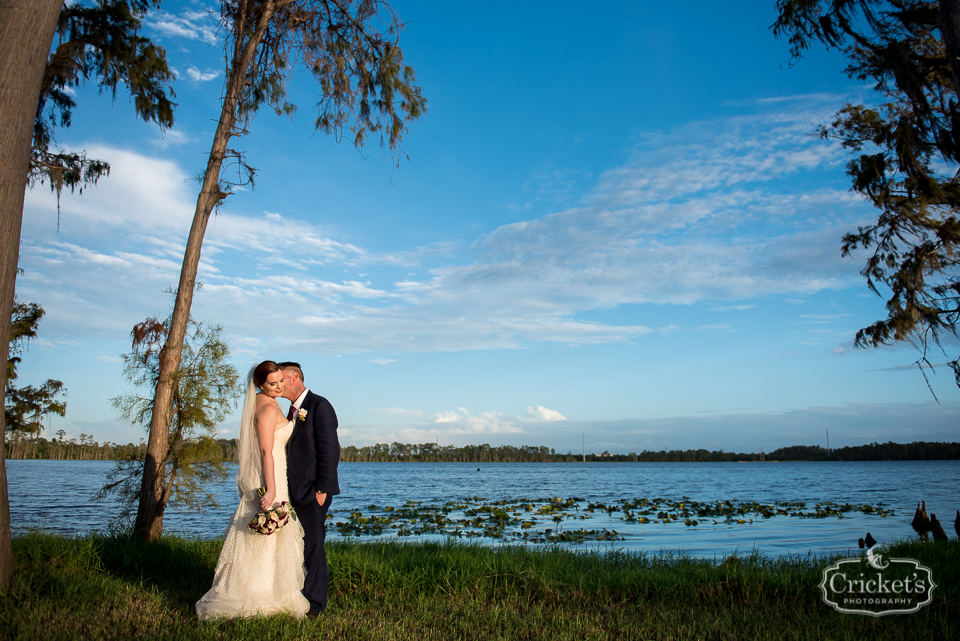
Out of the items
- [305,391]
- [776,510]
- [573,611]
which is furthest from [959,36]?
[776,510]

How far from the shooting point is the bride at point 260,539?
450 centimetres

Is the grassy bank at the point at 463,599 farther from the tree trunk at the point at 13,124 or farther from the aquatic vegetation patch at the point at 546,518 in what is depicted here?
the aquatic vegetation patch at the point at 546,518

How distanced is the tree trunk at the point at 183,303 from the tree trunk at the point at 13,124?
8.93 feet

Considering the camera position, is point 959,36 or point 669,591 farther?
point 959,36

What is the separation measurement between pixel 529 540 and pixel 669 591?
323 inches

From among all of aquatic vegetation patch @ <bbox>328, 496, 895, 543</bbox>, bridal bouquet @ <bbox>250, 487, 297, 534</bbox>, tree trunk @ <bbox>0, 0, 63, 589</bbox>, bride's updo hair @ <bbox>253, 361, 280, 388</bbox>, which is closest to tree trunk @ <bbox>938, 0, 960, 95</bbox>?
bride's updo hair @ <bbox>253, 361, 280, 388</bbox>

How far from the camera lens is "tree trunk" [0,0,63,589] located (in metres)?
5.36

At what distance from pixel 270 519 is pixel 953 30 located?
853 centimetres

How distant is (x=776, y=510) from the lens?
872 inches

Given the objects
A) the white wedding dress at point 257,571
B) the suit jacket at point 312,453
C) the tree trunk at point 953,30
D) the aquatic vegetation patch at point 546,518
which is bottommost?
the aquatic vegetation patch at point 546,518

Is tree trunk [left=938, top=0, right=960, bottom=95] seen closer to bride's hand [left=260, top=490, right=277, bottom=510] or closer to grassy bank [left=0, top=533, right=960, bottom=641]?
grassy bank [left=0, top=533, right=960, bottom=641]

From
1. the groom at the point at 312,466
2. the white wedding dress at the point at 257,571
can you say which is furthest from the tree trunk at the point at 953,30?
the white wedding dress at the point at 257,571

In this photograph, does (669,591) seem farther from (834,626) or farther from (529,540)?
(529,540)

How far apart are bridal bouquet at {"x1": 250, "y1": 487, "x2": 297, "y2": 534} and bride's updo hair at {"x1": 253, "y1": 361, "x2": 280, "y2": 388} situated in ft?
2.85
